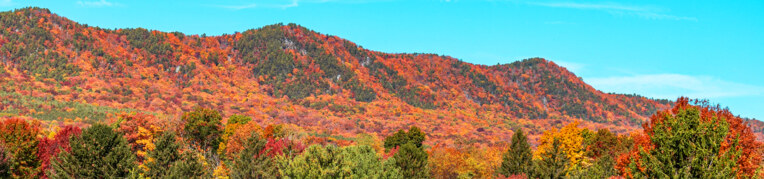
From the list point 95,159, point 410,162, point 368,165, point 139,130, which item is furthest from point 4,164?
point 410,162

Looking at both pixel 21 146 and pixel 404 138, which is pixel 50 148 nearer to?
pixel 21 146

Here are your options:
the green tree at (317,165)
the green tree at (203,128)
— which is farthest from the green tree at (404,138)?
the green tree at (317,165)

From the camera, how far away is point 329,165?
4456 centimetres

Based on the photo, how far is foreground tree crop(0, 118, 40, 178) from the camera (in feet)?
174

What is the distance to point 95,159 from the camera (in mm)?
47375

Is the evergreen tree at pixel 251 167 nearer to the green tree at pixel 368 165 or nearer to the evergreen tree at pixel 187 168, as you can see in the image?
the green tree at pixel 368 165

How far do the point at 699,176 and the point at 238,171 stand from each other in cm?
4292

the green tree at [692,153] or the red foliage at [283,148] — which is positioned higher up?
the green tree at [692,153]

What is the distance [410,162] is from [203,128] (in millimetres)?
39996

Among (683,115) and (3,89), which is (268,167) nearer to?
(683,115)

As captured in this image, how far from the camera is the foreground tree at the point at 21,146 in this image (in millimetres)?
53156

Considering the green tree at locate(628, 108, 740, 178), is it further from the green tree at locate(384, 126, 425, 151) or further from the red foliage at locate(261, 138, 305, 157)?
the green tree at locate(384, 126, 425, 151)

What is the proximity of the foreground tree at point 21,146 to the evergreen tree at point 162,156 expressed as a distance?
19.2 m

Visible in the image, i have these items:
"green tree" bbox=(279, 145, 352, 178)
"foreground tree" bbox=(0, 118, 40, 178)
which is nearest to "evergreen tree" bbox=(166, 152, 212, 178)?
"green tree" bbox=(279, 145, 352, 178)
